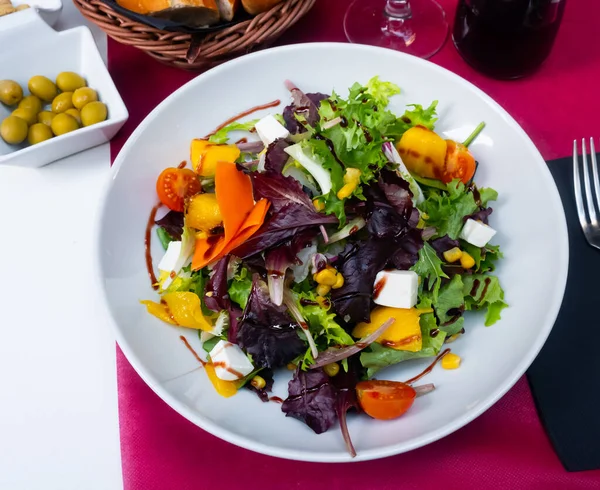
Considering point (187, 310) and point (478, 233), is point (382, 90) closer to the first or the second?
point (478, 233)

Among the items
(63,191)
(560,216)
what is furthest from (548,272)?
(63,191)

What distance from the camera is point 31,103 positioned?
6.38 ft

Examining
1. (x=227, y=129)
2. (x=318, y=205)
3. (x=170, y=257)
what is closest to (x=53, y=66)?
(x=227, y=129)

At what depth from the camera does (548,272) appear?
1429 mm

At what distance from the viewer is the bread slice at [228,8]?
Answer: 6.08 ft

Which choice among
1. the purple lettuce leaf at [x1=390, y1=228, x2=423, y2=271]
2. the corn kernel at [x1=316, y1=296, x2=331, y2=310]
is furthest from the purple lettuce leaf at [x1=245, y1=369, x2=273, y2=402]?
the purple lettuce leaf at [x1=390, y1=228, x2=423, y2=271]

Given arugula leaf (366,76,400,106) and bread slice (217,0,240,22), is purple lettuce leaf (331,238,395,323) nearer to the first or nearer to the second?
arugula leaf (366,76,400,106)

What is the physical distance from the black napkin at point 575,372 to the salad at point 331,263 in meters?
0.19

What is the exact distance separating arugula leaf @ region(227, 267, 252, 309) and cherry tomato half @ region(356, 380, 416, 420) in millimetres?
388

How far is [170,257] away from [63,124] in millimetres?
687

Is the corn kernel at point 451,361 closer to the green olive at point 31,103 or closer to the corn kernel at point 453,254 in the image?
the corn kernel at point 453,254

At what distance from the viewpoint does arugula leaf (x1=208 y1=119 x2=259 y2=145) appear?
1.75 m

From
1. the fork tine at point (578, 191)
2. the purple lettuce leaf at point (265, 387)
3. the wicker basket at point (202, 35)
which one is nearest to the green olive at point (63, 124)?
the wicker basket at point (202, 35)

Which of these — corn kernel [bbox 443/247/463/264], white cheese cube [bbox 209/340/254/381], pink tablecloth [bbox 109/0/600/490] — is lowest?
pink tablecloth [bbox 109/0/600/490]
